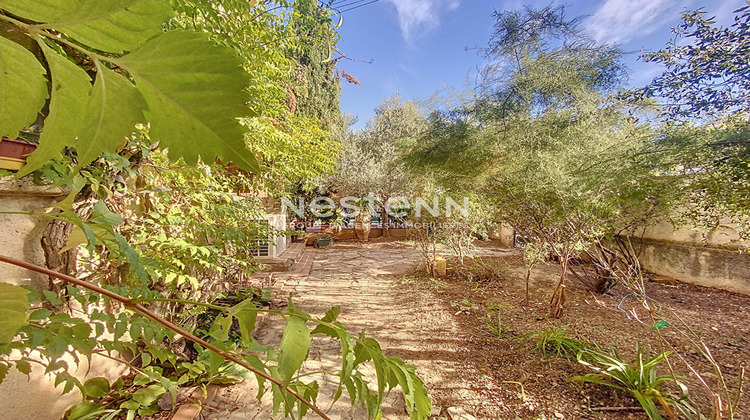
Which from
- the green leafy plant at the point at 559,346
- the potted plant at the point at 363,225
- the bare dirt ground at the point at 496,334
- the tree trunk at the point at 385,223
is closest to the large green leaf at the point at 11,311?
the bare dirt ground at the point at 496,334

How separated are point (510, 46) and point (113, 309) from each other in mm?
5654

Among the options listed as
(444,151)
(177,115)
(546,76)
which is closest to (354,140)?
(444,151)

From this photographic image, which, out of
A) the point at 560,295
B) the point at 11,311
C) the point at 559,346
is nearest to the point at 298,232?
the point at 559,346

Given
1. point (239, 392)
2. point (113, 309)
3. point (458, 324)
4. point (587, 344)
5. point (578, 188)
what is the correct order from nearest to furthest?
1. point (113, 309)
2. point (239, 392)
3. point (587, 344)
4. point (578, 188)
5. point (458, 324)

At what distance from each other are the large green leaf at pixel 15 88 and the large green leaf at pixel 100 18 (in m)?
0.02

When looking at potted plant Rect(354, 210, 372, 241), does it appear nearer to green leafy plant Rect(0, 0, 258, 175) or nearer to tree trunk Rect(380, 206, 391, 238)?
tree trunk Rect(380, 206, 391, 238)

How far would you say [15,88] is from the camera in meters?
0.12

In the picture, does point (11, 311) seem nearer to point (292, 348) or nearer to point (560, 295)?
point (292, 348)

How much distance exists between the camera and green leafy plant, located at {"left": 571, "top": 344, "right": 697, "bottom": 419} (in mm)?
1825

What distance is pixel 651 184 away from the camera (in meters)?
2.80

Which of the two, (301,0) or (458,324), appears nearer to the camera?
(301,0)

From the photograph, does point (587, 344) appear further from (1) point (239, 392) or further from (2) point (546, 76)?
(2) point (546, 76)

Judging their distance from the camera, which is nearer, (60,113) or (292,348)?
(60,113)

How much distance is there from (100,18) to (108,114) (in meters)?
0.04
